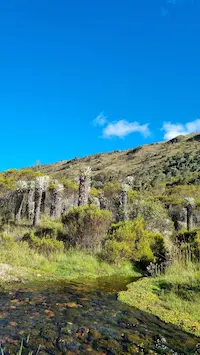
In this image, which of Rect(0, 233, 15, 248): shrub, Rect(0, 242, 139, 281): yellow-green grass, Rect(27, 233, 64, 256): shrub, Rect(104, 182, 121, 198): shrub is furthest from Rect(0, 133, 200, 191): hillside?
Rect(0, 242, 139, 281): yellow-green grass

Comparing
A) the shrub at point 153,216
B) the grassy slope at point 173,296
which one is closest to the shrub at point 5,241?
the grassy slope at point 173,296

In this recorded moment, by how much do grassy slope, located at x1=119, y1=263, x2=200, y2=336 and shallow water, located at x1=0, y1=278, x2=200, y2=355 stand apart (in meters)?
0.45

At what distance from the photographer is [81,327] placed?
7516 millimetres

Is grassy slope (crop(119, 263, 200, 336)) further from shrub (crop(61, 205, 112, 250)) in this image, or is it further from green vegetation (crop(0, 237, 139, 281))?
shrub (crop(61, 205, 112, 250))

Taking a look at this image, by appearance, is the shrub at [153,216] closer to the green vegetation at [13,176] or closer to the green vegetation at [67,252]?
the green vegetation at [67,252]

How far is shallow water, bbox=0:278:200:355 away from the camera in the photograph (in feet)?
21.0

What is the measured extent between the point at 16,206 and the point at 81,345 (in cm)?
2943

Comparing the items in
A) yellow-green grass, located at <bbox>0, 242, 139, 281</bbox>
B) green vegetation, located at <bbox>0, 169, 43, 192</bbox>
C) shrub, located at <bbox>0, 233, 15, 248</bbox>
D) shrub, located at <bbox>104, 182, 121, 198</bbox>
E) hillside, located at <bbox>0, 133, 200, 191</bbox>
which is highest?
hillside, located at <bbox>0, 133, 200, 191</bbox>

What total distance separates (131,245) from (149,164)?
8094 cm

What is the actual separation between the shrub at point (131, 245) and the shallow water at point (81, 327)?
19.7 ft

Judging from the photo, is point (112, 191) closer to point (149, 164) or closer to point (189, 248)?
point (189, 248)

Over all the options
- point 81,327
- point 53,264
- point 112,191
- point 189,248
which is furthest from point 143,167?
point 81,327

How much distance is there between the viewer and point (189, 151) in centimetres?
9331

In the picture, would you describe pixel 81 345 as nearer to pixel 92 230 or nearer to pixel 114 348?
pixel 114 348
